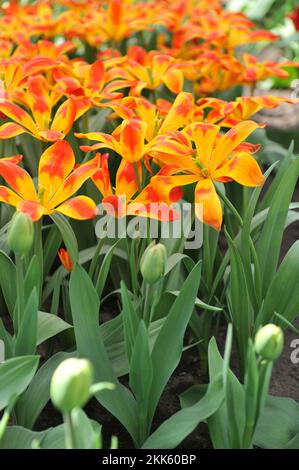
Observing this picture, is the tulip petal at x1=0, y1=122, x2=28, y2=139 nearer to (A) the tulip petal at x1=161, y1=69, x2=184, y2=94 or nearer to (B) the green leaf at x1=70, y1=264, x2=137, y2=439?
(B) the green leaf at x1=70, y1=264, x2=137, y2=439

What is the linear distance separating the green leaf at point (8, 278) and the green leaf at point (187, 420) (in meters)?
0.36

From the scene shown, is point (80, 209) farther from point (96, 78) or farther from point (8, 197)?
point (96, 78)

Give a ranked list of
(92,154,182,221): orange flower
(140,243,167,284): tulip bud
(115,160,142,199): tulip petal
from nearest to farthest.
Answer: (140,243,167,284): tulip bud, (92,154,182,221): orange flower, (115,160,142,199): tulip petal

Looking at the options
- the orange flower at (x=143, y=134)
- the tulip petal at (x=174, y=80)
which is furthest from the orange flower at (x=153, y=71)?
the orange flower at (x=143, y=134)

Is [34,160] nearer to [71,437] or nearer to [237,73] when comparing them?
[237,73]

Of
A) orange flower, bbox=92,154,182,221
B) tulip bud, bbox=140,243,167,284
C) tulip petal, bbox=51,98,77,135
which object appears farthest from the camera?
tulip petal, bbox=51,98,77,135

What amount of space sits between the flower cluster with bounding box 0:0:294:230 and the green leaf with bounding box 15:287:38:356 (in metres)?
0.13

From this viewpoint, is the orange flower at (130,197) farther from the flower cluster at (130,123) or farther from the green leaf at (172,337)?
the green leaf at (172,337)

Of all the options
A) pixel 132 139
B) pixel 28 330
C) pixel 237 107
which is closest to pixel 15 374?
pixel 28 330

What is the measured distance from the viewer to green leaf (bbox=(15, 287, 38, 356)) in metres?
1.06

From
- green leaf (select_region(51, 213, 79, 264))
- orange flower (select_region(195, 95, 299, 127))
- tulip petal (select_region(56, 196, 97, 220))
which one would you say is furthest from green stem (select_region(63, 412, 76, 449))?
orange flower (select_region(195, 95, 299, 127))

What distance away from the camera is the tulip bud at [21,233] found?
3.11 ft

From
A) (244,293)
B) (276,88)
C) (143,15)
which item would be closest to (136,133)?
(244,293)

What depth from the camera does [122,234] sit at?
1.25 meters
